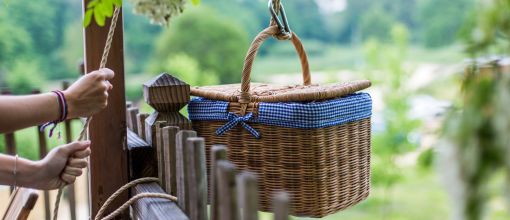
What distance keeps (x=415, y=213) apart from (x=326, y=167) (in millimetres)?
9468

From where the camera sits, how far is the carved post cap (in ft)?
3.49

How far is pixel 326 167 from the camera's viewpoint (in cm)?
93

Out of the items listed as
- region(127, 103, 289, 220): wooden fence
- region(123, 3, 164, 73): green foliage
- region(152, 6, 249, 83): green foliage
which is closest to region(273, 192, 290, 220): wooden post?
region(127, 103, 289, 220): wooden fence

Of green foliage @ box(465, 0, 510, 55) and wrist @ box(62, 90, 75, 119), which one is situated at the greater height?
green foliage @ box(465, 0, 510, 55)

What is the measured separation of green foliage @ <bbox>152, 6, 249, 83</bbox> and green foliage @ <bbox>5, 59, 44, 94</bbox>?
5.43ft

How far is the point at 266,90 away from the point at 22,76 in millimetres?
7894

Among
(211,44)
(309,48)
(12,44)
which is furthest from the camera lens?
(309,48)

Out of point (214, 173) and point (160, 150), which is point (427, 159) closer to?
point (214, 173)

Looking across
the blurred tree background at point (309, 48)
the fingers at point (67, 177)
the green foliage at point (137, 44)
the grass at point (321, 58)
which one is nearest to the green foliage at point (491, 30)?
the fingers at point (67, 177)

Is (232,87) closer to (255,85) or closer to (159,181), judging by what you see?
(255,85)

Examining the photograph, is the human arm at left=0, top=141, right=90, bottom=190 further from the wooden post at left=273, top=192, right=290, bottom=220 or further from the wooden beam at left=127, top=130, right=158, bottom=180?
the wooden post at left=273, top=192, right=290, bottom=220

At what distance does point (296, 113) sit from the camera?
2.93ft

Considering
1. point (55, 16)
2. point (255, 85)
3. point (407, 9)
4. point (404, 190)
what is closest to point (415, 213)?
point (404, 190)

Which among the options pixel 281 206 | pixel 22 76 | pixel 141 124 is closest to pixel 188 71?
pixel 22 76
